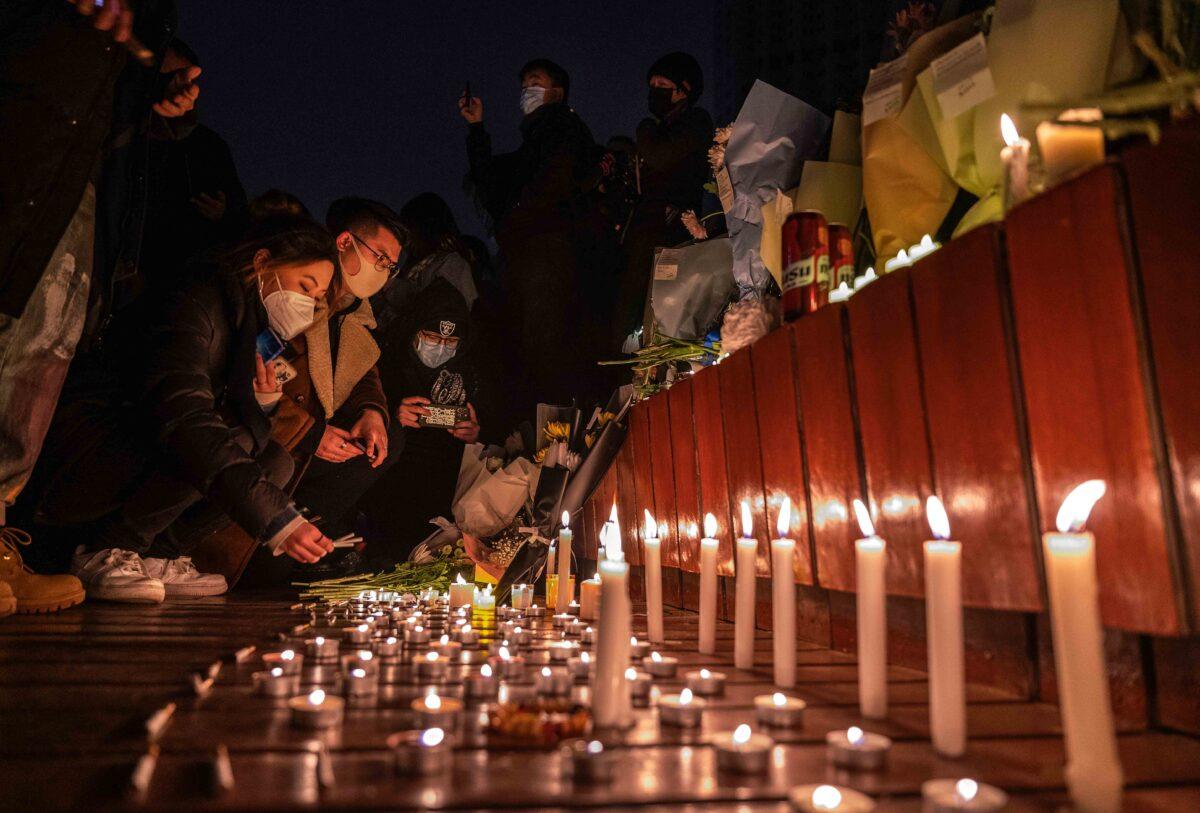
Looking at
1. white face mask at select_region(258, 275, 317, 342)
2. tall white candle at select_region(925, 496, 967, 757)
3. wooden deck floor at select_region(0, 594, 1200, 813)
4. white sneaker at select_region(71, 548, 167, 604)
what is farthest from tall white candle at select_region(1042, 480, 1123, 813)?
white face mask at select_region(258, 275, 317, 342)

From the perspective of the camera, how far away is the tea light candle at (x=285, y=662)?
1425 mm

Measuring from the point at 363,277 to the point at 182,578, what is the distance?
1973mm

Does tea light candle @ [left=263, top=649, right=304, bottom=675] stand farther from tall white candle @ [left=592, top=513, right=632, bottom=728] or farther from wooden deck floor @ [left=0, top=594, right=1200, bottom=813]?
tall white candle @ [left=592, top=513, right=632, bottom=728]

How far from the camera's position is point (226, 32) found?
10.3 m

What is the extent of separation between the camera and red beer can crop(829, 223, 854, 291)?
7.14 feet

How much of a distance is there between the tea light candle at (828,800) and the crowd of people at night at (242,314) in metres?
2.74

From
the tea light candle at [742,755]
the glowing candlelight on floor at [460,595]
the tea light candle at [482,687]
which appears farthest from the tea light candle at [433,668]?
the glowing candlelight on floor at [460,595]

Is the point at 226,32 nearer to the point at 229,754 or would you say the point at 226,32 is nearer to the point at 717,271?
the point at 717,271

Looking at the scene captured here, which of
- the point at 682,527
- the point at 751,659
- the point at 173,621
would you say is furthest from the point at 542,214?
the point at 751,659

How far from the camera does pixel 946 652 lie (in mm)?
933

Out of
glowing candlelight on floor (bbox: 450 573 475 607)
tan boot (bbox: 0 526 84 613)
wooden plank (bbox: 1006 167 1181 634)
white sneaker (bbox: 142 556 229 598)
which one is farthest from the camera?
white sneaker (bbox: 142 556 229 598)

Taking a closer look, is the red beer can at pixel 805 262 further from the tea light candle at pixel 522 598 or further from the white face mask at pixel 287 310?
the white face mask at pixel 287 310

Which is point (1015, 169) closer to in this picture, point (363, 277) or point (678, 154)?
point (678, 154)

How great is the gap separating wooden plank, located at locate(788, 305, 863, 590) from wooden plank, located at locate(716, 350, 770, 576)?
0.96 ft
